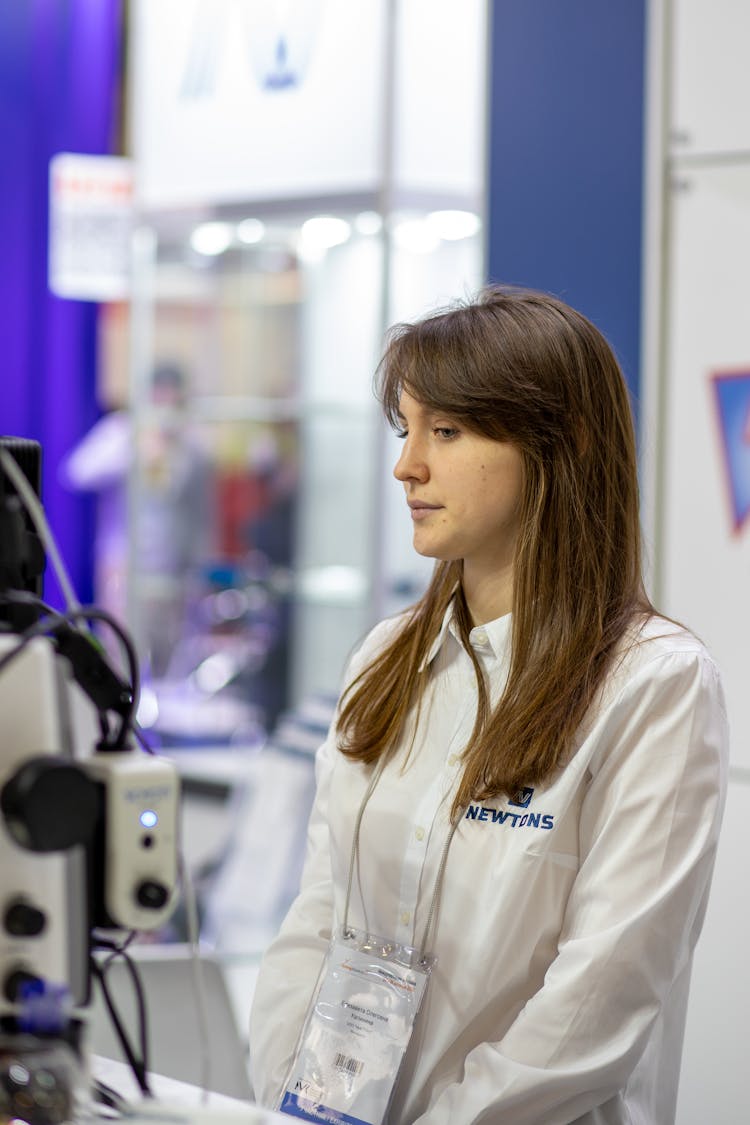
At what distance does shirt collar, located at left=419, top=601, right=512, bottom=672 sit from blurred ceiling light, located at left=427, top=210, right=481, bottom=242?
241cm

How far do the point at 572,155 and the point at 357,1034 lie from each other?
6.03 feet

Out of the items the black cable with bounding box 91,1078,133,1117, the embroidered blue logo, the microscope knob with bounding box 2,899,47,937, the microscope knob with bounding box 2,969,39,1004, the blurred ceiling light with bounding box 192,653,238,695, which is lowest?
the blurred ceiling light with bounding box 192,653,238,695

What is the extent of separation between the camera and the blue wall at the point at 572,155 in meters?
2.66

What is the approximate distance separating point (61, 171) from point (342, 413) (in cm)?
166

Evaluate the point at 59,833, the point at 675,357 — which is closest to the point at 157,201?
the point at 675,357

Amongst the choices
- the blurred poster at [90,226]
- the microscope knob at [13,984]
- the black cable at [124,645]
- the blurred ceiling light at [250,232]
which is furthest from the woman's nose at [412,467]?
the blurred poster at [90,226]

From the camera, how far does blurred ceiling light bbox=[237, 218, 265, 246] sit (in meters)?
4.51

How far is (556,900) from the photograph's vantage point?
5.23 feet

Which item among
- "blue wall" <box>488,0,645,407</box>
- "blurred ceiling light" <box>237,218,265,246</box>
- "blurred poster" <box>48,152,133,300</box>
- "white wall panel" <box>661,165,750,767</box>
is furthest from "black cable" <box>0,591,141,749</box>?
"blurred poster" <box>48,152,133,300</box>

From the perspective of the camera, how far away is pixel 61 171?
526cm

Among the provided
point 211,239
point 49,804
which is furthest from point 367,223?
point 49,804

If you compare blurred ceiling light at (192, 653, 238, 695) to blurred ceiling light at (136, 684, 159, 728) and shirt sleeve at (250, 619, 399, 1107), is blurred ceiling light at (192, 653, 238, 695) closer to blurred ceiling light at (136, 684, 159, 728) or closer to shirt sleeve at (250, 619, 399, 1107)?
blurred ceiling light at (136, 684, 159, 728)

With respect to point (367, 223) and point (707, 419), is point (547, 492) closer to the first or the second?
point (707, 419)

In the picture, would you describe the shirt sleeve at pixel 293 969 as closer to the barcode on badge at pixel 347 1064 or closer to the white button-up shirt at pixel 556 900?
the white button-up shirt at pixel 556 900
